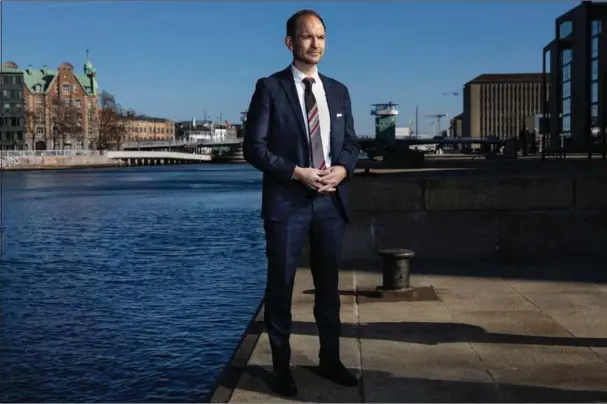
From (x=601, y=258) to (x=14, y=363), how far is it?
7.03 metres

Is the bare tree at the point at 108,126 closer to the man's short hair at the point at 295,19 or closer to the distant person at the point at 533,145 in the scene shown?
the distant person at the point at 533,145

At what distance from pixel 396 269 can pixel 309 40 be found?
395 cm

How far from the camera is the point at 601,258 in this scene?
10.4 m

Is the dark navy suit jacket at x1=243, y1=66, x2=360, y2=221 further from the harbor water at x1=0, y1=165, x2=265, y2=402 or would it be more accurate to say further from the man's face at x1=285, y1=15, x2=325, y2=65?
the harbor water at x1=0, y1=165, x2=265, y2=402

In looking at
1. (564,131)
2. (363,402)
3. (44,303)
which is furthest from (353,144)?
(564,131)

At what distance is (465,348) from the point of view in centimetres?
589

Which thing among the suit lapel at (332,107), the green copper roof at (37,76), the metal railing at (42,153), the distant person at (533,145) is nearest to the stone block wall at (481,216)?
the suit lapel at (332,107)

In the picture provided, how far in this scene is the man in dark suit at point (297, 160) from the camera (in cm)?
478

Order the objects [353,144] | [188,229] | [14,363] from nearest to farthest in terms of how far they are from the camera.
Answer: [353,144] < [14,363] < [188,229]

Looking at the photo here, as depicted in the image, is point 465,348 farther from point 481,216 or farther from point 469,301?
point 481,216

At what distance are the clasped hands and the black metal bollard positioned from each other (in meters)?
3.55

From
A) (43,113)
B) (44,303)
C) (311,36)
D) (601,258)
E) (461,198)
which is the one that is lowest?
(44,303)

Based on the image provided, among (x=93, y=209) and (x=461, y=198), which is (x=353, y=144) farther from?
(x=93, y=209)

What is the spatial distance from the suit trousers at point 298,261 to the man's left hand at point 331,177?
135mm
